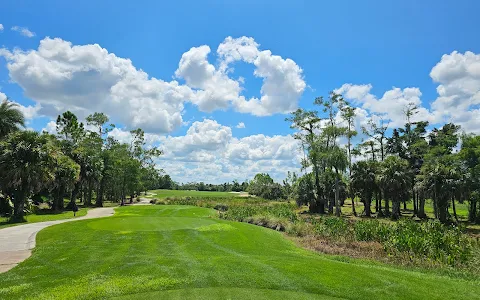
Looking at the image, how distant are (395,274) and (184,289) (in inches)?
266

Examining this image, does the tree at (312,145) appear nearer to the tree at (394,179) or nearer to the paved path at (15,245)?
the tree at (394,179)

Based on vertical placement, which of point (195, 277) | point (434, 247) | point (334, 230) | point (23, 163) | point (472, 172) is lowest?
point (334, 230)

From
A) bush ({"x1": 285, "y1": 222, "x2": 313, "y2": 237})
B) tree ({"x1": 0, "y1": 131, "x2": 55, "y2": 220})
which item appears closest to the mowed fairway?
bush ({"x1": 285, "y1": 222, "x2": 313, "y2": 237})

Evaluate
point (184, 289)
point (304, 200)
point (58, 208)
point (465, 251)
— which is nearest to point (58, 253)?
point (184, 289)

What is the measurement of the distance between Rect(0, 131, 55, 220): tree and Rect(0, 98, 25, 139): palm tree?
8.59 m

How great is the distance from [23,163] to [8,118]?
11.1 metres

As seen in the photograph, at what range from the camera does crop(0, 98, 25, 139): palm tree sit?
31.0 m

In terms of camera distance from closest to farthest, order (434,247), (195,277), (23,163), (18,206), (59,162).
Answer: (195,277) < (434,247) < (23,163) < (18,206) < (59,162)

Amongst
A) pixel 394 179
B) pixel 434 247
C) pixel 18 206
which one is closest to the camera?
pixel 434 247

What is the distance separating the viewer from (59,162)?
30.2 meters

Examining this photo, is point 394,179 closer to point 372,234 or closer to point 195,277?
point 372,234

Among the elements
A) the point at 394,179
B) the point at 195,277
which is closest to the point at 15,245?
the point at 195,277

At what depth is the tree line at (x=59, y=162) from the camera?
77.8 ft

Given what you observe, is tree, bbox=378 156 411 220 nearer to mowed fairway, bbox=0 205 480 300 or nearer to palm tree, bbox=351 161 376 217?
palm tree, bbox=351 161 376 217
